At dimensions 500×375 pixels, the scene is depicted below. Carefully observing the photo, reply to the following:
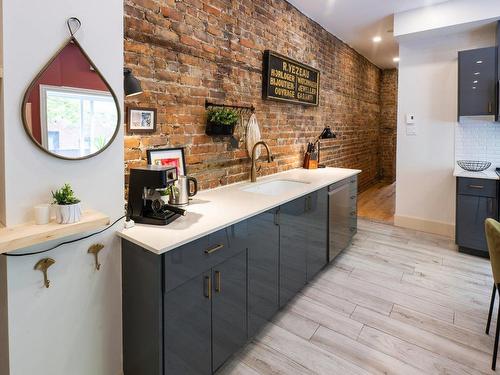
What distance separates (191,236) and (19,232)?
0.65 meters

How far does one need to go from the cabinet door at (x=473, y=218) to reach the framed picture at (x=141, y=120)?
3278 mm

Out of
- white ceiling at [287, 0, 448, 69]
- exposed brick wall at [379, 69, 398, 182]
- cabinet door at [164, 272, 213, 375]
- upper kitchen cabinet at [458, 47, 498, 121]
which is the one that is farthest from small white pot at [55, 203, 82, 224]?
exposed brick wall at [379, 69, 398, 182]

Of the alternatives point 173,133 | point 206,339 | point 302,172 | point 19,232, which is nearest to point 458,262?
point 302,172

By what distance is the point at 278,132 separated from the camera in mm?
3467

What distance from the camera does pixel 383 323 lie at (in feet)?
7.20

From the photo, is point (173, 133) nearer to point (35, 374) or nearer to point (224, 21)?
point (224, 21)

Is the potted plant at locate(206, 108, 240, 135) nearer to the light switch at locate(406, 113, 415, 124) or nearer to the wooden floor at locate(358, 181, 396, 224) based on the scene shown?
the light switch at locate(406, 113, 415, 124)

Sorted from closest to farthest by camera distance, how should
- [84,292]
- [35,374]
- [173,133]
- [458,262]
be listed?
[35,374], [84,292], [173,133], [458,262]

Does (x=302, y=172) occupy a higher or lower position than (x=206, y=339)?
higher

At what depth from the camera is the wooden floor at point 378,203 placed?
16.0 feet

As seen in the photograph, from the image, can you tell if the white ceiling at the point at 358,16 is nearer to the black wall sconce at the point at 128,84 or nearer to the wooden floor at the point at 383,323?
the black wall sconce at the point at 128,84

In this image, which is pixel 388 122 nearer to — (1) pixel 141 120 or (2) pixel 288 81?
(2) pixel 288 81

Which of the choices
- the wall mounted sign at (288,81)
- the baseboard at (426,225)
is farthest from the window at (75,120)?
the baseboard at (426,225)

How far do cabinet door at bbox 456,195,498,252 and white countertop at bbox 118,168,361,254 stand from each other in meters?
1.56
